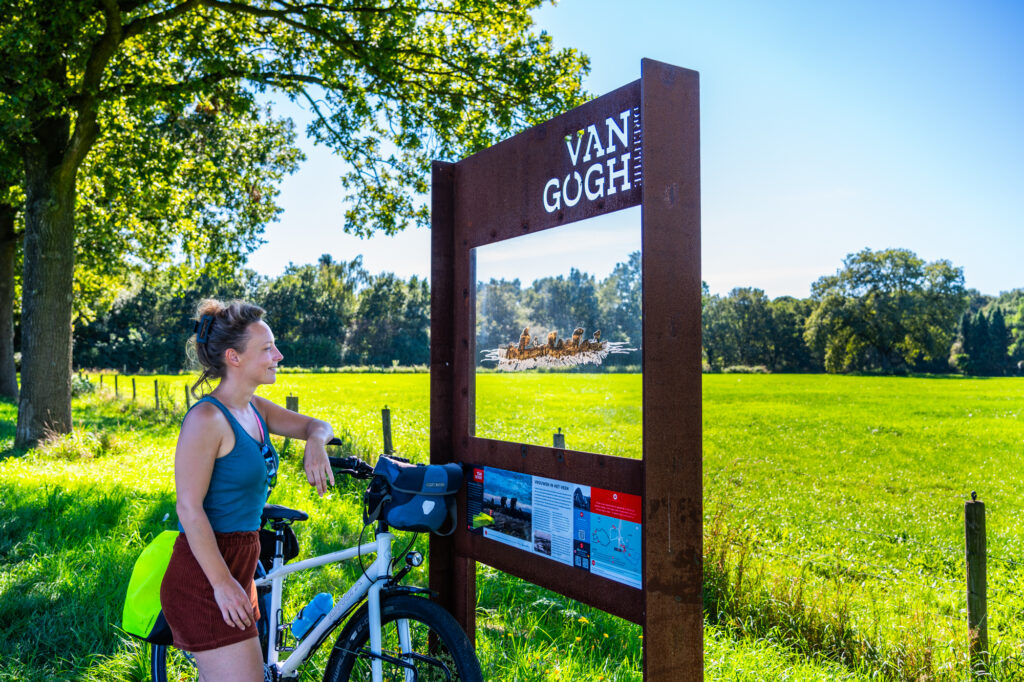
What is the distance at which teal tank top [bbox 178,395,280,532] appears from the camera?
239 cm

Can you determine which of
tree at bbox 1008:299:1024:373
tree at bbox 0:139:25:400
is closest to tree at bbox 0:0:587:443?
tree at bbox 0:139:25:400

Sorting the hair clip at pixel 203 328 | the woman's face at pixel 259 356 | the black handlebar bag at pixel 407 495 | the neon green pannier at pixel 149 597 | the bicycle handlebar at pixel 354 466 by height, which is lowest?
the neon green pannier at pixel 149 597

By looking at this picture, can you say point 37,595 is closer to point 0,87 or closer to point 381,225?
point 0,87

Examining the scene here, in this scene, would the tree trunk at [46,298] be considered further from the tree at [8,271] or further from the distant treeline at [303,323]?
the distant treeline at [303,323]

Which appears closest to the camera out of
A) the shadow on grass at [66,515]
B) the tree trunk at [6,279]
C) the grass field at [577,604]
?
the grass field at [577,604]

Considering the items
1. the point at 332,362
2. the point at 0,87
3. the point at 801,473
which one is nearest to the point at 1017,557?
the point at 801,473

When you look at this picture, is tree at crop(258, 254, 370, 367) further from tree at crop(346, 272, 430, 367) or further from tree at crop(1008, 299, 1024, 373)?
tree at crop(1008, 299, 1024, 373)

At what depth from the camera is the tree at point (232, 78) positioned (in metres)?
10.9

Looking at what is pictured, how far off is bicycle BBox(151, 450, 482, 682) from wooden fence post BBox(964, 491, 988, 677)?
372 centimetres

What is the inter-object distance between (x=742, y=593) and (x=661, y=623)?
3407 millimetres

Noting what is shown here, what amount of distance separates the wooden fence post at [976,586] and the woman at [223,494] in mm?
4345

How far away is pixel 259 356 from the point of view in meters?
2.57

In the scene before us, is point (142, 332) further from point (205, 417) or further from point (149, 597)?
point (205, 417)

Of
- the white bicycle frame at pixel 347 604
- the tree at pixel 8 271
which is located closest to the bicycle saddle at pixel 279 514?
the white bicycle frame at pixel 347 604
